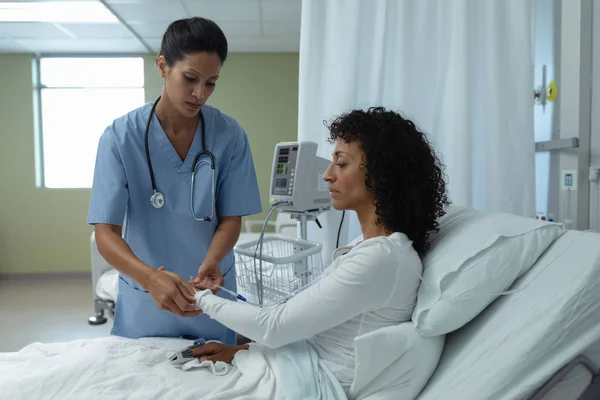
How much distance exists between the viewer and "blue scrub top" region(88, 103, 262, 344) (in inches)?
55.4

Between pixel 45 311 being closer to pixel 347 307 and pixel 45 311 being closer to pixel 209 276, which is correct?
pixel 209 276

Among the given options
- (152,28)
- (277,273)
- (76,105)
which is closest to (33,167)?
(76,105)

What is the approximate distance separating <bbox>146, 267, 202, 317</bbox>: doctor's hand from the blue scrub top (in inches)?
10.0

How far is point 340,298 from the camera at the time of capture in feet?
3.31

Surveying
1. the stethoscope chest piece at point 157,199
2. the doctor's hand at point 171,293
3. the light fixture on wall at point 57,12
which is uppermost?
the light fixture on wall at point 57,12

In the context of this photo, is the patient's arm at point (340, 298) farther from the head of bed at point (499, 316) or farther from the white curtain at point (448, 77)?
the white curtain at point (448, 77)

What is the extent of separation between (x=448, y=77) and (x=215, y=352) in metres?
1.31

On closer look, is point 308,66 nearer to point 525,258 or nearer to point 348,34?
point 348,34

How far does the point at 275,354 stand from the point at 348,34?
1220mm

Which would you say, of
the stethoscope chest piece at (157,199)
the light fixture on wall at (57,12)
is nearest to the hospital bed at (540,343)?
the stethoscope chest piece at (157,199)

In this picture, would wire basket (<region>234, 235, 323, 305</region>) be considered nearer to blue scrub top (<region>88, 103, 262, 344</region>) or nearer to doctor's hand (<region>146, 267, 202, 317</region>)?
blue scrub top (<region>88, 103, 262, 344</region>)

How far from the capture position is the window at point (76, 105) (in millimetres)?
5199

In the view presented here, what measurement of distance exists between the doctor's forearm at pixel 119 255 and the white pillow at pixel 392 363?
0.59 metres

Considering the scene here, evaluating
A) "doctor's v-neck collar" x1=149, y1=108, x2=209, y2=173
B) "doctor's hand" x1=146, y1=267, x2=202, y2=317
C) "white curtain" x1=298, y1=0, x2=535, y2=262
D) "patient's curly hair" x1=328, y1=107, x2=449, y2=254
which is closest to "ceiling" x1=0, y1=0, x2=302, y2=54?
"white curtain" x1=298, y1=0, x2=535, y2=262
